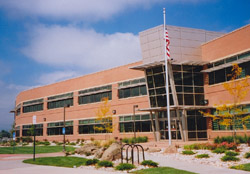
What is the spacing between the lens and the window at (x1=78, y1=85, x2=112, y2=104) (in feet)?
144

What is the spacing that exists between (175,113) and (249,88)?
344 inches

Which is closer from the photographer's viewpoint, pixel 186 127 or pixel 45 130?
pixel 186 127

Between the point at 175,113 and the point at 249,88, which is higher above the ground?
the point at 249,88

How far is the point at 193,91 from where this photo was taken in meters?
31.8

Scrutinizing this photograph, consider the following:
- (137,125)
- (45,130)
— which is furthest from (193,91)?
(45,130)

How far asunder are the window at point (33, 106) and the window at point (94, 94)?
14.3 meters

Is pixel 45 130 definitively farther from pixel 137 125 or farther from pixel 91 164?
pixel 91 164

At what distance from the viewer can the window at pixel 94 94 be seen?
144 feet

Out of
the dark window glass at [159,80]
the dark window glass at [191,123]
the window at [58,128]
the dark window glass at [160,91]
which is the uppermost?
the dark window glass at [159,80]

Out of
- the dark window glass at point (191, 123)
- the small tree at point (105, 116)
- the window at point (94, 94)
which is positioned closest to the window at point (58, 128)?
the window at point (94, 94)

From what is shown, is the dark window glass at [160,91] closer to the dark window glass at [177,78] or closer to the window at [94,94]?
the dark window glass at [177,78]

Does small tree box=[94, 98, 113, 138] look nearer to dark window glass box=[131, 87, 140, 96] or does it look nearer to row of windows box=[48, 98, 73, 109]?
dark window glass box=[131, 87, 140, 96]

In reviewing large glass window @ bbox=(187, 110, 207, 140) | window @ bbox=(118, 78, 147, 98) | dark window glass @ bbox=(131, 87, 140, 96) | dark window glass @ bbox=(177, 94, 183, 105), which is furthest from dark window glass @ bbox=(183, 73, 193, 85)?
dark window glass @ bbox=(131, 87, 140, 96)

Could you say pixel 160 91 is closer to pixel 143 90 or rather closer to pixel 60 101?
pixel 143 90
